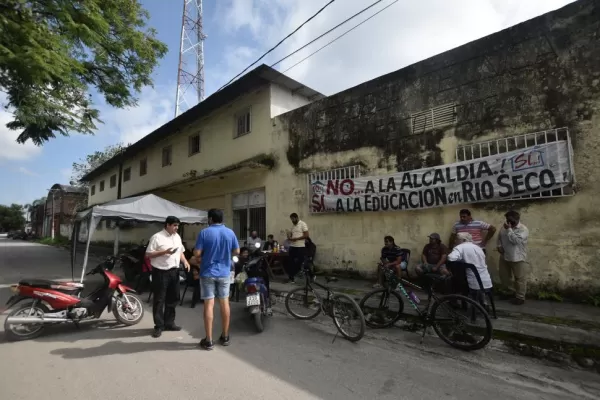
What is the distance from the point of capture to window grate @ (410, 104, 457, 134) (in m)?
6.47

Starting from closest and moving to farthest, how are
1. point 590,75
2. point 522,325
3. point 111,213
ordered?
1. point 522,325
2. point 590,75
3. point 111,213

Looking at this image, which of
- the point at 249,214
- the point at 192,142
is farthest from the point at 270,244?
the point at 192,142

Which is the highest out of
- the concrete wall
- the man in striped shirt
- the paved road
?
the concrete wall

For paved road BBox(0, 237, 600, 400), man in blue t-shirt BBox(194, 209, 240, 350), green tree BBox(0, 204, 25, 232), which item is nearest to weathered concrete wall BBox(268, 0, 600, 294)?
paved road BBox(0, 237, 600, 400)

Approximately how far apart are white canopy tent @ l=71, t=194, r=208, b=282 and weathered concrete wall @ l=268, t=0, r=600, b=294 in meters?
3.53

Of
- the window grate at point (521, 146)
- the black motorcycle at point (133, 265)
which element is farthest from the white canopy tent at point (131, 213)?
the window grate at point (521, 146)

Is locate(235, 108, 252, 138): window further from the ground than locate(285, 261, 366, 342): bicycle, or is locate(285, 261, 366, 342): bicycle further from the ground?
locate(235, 108, 252, 138): window

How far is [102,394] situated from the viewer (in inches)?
110

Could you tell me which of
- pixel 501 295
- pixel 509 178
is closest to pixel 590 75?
pixel 509 178

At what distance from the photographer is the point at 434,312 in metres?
4.12

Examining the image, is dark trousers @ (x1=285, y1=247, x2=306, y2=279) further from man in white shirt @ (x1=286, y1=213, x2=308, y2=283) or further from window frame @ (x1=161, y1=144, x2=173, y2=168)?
window frame @ (x1=161, y1=144, x2=173, y2=168)

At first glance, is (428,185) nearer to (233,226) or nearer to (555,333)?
(555,333)

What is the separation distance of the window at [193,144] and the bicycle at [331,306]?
10164mm

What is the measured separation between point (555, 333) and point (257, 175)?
8576mm
